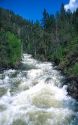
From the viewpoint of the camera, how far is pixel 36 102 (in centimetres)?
2520

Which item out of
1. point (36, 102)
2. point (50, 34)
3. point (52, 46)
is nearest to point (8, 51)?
point (36, 102)

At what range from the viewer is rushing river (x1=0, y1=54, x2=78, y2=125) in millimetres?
21078

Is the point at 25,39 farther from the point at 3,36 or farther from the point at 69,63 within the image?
the point at 69,63

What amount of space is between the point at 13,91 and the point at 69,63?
15.7 m

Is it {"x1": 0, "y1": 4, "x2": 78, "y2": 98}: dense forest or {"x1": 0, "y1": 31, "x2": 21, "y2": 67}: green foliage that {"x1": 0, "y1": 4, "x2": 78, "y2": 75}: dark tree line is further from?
{"x1": 0, "y1": 31, "x2": 21, "y2": 67}: green foliage

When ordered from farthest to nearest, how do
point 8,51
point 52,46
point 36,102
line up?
point 52,46 < point 8,51 < point 36,102

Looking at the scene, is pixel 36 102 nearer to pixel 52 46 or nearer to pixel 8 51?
pixel 8 51

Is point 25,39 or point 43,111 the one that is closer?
point 43,111

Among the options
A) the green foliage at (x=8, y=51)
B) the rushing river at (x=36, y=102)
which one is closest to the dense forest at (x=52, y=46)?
the green foliage at (x=8, y=51)

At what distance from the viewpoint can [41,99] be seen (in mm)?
25984

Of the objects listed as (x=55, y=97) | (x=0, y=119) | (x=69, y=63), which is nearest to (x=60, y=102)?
(x=55, y=97)

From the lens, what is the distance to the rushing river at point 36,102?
2108 centimetres

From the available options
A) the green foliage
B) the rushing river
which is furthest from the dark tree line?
the rushing river

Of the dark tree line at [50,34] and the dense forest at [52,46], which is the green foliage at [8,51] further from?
the dark tree line at [50,34]
